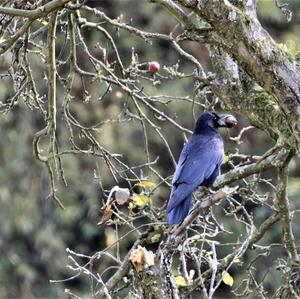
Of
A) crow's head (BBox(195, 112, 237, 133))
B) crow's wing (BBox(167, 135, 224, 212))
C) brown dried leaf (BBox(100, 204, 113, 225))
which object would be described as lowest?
crow's wing (BBox(167, 135, 224, 212))

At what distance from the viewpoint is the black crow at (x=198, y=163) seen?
16.1 ft

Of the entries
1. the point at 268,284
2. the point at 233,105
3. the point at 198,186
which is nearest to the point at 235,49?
the point at 233,105

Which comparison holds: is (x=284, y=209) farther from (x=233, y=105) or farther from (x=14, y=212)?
(x=14, y=212)

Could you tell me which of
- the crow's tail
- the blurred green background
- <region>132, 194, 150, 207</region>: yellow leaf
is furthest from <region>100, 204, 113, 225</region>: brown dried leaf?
the blurred green background

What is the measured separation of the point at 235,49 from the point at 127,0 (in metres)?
8.03

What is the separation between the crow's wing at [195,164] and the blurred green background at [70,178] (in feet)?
16.1

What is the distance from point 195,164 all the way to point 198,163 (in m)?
0.02

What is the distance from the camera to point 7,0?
4.55 m

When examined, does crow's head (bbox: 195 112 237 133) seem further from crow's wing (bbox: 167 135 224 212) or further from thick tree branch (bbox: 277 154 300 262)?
thick tree branch (bbox: 277 154 300 262)

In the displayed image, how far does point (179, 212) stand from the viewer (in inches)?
187

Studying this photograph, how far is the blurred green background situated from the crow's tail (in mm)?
5627

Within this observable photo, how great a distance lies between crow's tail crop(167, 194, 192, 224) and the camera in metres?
4.46

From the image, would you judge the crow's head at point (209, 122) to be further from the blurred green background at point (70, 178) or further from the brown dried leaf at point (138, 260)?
the blurred green background at point (70, 178)

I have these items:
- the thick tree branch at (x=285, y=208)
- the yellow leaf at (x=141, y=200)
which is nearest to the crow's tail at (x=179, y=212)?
the yellow leaf at (x=141, y=200)
